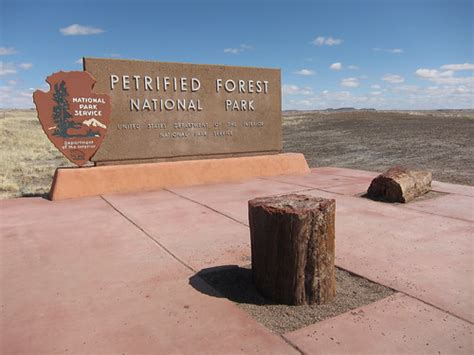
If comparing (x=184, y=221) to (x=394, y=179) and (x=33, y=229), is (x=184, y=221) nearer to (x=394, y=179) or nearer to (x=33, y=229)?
(x=33, y=229)

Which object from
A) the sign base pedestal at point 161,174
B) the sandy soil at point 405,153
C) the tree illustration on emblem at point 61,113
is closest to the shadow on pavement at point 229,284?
the sign base pedestal at point 161,174

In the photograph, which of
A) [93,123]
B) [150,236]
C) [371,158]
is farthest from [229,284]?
[371,158]

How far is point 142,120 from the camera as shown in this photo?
8.60 metres

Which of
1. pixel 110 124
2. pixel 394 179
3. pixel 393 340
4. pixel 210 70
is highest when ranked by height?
pixel 210 70

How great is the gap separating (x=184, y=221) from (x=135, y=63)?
3.97m

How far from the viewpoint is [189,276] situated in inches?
158

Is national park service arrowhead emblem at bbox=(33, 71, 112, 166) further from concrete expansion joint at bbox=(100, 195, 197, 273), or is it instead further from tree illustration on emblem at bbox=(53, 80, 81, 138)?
concrete expansion joint at bbox=(100, 195, 197, 273)

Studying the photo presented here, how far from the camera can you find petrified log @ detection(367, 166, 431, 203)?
698 centimetres

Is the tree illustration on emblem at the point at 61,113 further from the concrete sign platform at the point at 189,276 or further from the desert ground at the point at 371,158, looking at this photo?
the desert ground at the point at 371,158

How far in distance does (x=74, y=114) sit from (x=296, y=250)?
5.97 m

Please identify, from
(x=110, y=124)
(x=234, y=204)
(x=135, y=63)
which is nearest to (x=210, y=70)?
(x=135, y=63)

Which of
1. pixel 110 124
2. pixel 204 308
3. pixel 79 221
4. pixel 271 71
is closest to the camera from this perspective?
pixel 204 308

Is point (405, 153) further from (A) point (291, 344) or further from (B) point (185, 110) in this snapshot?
(A) point (291, 344)

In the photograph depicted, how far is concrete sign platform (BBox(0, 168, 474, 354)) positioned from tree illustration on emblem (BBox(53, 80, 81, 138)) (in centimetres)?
142
